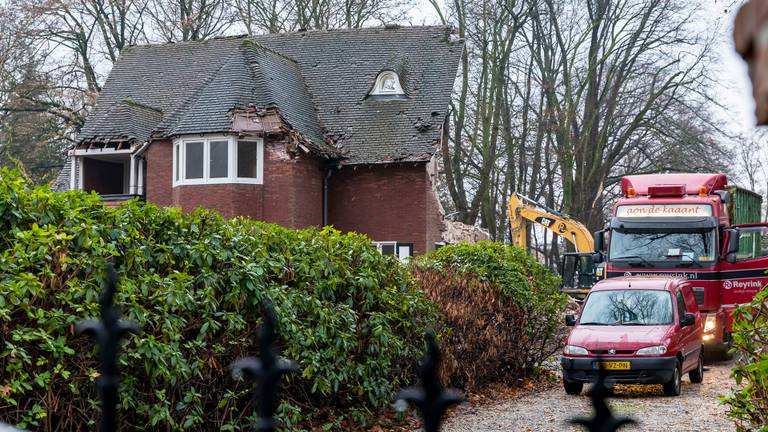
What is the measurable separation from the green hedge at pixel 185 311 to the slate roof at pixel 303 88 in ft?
62.8

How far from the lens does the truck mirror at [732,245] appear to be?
2070cm

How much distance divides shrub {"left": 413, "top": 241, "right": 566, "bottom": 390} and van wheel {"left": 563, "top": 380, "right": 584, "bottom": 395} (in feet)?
3.38

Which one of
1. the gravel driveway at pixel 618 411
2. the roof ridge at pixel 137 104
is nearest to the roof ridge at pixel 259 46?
the roof ridge at pixel 137 104

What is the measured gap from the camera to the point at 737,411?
7539mm

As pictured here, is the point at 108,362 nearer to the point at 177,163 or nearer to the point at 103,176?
the point at 177,163

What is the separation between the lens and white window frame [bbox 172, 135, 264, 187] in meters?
29.8

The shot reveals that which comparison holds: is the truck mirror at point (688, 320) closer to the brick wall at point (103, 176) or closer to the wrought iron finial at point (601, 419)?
the wrought iron finial at point (601, 419)

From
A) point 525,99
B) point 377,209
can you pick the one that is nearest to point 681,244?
point 377,209

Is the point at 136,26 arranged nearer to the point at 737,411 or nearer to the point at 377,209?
the point at 377,209

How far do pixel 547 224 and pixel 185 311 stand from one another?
25122 millimetres

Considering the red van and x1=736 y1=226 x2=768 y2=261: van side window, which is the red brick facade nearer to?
x1=736 y1=226 x2=768 y2=261: van side window

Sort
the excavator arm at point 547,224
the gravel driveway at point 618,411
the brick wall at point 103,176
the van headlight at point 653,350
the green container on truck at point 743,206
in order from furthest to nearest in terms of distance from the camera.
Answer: the brick wall at point 103,176 → the excavator arm at point 547,224 → the green container on truck at point 743,206 → the van headlight at point 653,350 → the gravel driveway at point 618,411

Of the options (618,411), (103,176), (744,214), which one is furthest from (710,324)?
(103,176)

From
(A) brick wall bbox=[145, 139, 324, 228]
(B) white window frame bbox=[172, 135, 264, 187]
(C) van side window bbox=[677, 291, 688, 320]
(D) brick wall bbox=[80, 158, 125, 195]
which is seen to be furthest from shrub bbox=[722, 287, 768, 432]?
(D) brick wall bbox=[80, 158, 125, 195]
